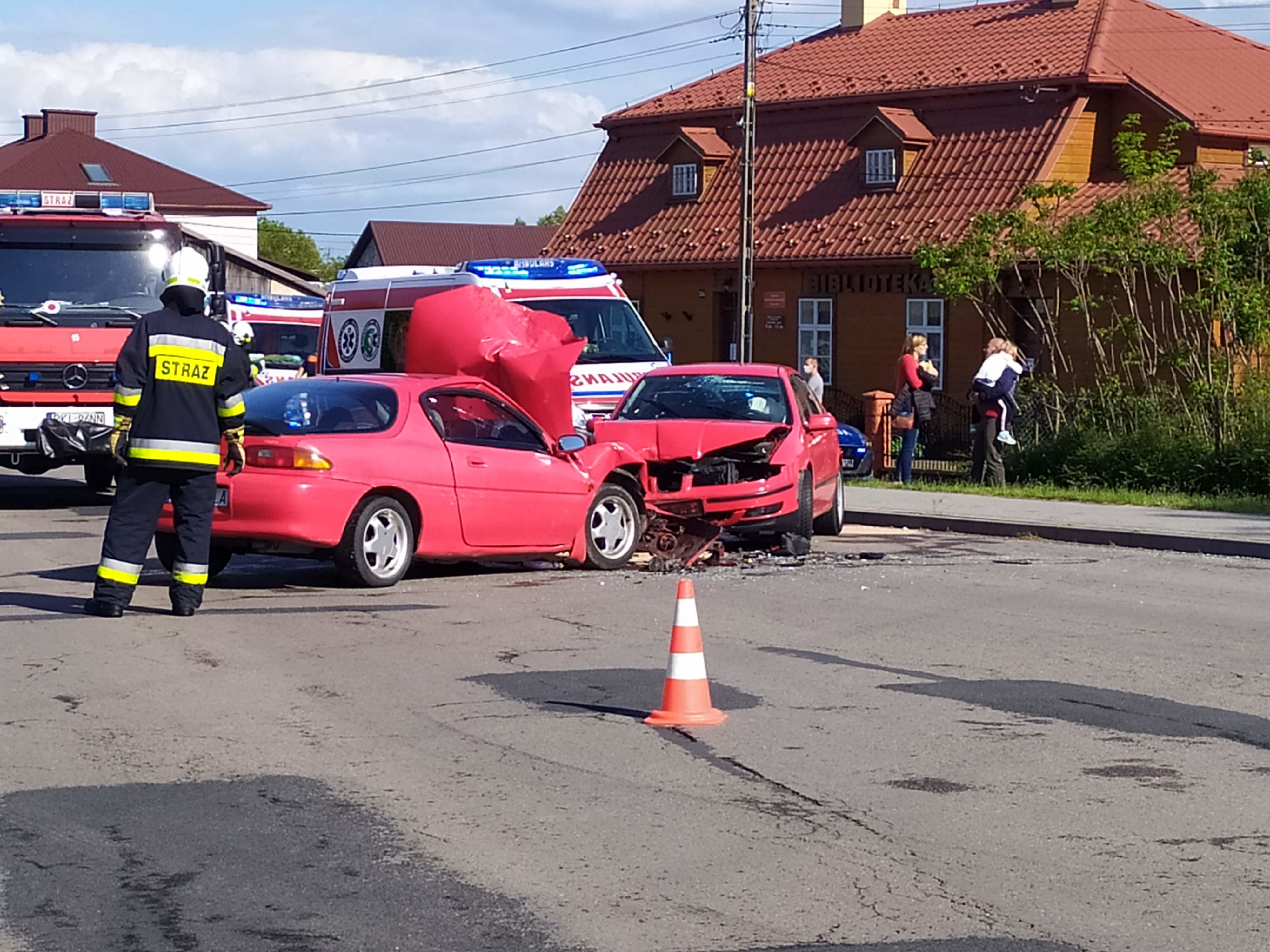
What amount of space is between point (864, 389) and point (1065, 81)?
6.86 m

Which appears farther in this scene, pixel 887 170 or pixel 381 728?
pixel 887 170

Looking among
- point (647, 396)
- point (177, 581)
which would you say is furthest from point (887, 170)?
point (177, 581)

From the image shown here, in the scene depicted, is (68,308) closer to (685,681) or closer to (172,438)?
(172,438)

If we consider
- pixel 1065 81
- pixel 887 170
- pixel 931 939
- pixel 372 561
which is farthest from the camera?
pixel 887 170

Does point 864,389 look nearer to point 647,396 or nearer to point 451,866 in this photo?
point 647,396

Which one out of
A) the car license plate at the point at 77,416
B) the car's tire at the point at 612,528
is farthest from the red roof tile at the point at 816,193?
the car's tire at the point at 612,528

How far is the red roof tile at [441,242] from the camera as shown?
8281 centimetres

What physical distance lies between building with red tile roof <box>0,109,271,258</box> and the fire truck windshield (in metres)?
53.5

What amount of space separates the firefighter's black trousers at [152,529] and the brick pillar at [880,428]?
16.7 m

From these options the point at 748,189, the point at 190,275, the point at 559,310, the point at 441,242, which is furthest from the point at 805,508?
the point at 441,242

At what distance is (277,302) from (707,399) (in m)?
14.5

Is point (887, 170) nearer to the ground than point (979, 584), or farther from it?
farther from it

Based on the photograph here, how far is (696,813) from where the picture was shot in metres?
6.32

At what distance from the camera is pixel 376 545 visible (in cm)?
1205
